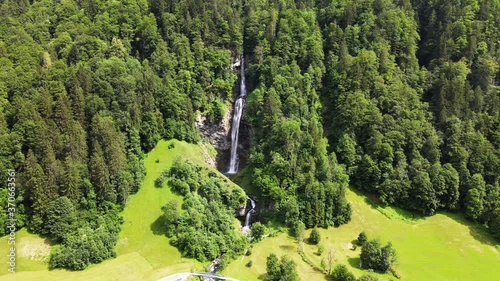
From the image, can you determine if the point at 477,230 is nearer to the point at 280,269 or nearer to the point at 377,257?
the point at 377,257

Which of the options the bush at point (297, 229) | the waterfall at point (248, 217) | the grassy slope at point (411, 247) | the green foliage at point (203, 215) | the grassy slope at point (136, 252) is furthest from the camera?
the waterfall at point (248, 217)

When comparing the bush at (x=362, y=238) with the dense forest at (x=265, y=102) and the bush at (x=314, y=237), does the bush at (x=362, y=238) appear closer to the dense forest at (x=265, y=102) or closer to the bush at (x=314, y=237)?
Result: the dense forest at (x=265, y=102)

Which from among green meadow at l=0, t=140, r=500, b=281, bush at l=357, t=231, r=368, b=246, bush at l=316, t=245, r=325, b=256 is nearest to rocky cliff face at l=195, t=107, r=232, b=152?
green meadow at l=0, t=140, r=500, b=281

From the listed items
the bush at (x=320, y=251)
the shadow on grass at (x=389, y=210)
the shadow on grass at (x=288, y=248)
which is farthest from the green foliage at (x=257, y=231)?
the shadow on grass at (x=389, y=210)

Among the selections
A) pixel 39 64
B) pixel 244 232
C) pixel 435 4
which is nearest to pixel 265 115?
pixel 244 232

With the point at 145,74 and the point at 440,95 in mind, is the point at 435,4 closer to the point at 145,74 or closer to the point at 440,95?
the point at 440,95

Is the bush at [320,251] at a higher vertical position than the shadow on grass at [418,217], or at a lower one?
lower
